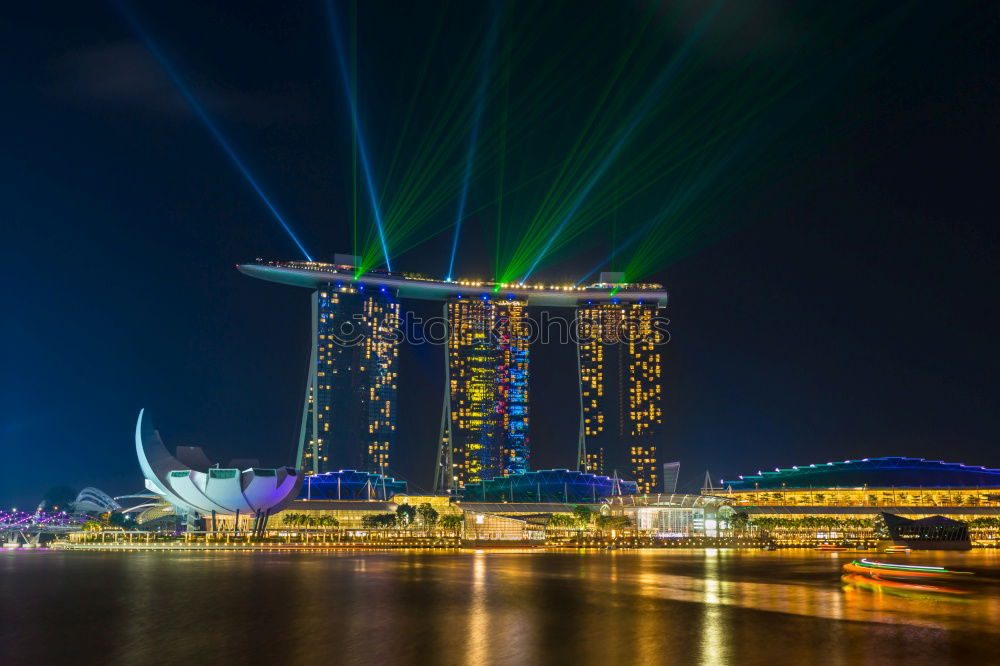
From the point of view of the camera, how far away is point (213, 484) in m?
123

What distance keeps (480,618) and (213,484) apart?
309 ft

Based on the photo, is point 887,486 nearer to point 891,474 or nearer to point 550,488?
point 891,474

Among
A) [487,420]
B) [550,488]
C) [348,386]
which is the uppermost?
[348,386]

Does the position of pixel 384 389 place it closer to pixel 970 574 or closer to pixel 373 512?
pixel 373 512

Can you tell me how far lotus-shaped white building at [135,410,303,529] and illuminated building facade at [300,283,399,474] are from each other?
2132 inches

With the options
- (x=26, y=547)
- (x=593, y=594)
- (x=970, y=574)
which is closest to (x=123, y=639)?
(x=593, y=594)

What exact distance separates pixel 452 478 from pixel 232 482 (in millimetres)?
77763

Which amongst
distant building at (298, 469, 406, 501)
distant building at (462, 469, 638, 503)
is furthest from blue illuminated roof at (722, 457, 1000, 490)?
distant building at (298, 469, 406, 501)

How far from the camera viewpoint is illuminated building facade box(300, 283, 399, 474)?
187 metres

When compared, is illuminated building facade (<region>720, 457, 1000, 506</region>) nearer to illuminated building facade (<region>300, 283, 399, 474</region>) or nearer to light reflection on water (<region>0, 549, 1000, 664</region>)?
illuminated building facade (<region>300, 283, 399, 474</region>)

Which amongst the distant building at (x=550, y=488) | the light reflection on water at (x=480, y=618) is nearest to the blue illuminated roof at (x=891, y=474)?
the distant building at (x=550, y=488)

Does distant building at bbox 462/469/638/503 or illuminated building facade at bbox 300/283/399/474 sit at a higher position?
illuminated building facade at bbox 300/283/399/474

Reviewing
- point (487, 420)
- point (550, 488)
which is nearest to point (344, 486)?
point (550, 488)

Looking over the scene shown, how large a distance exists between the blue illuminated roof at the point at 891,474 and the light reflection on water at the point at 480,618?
4309 inches
